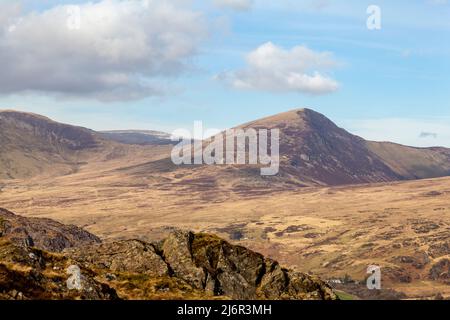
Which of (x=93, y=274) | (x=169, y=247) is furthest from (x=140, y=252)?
(x=93, y=274)

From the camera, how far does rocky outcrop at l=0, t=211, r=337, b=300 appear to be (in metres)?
37.8

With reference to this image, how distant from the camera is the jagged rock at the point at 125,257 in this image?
45.3 m

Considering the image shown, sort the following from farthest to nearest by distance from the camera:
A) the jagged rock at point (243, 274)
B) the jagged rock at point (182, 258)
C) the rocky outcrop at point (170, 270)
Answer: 1. the jagged rock at point (243, 274)
2. the jagged rock at point (182, 258)
3. the rocky outcrop at point (170, 270)

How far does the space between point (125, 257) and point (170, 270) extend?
4453 mm

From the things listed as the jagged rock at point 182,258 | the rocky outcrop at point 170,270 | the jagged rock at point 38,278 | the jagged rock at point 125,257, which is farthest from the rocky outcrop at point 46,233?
the jagged rock at point 38,278

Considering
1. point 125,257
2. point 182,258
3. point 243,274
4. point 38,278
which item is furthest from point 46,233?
point 38,278

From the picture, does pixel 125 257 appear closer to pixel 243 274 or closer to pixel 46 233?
pixel 243 274

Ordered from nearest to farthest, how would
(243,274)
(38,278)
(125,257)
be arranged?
(38,278) → (125,257) → (243,274)

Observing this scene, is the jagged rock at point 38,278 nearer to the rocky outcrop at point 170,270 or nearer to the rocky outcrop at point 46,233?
the rocky outcrop at point 170,270

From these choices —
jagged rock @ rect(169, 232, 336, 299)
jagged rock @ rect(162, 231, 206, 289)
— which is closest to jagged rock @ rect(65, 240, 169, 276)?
jagged rock @ rect(162, 231, 206, 289)

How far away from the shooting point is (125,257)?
4691 cm
